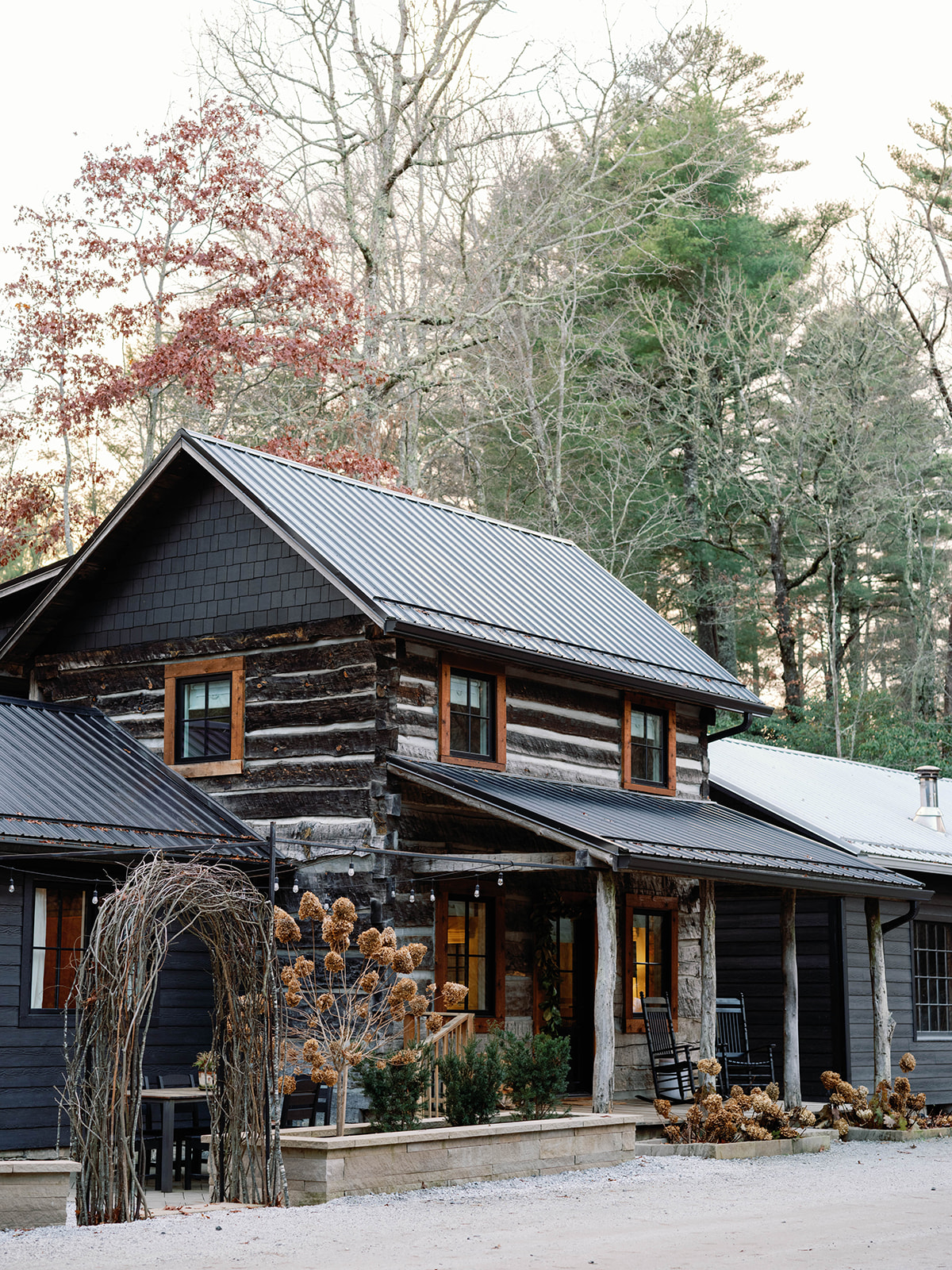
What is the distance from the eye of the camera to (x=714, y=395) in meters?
33.7

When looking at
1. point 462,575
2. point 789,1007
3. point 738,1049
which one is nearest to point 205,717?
point 462,575

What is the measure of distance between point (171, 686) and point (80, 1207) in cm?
715

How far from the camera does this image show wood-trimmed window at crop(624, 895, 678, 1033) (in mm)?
16703

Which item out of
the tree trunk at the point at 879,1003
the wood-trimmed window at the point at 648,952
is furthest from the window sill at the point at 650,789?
the tree trunk at the point at 879,1003

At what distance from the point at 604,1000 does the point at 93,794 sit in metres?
4.71

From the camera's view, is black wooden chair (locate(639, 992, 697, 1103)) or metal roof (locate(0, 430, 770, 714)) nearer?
metal roof (locate(0, 430, 770, 714))

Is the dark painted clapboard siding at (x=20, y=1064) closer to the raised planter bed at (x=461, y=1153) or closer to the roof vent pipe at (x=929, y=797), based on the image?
the raised planter bed at (x=461, y=1153)

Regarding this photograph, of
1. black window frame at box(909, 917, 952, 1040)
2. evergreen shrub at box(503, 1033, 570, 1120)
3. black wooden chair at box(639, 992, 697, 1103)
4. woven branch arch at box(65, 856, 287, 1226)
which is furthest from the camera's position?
black window frame at box(909, 917, 952, 1040)

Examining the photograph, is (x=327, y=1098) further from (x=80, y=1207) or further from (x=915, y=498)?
(x=915, y=498)

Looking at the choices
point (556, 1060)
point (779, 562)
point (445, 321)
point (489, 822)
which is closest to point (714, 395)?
point (779, 562)

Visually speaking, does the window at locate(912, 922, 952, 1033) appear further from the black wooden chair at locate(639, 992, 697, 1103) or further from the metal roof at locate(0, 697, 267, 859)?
the metal roof at locate(0, 697, 267, 859)

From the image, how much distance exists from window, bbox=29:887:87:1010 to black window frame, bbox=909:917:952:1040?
1112 centimetres

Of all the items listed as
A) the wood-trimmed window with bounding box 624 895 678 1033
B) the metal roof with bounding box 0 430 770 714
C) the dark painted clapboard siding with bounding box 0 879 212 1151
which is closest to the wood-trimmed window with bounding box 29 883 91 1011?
the dark painted clapboard siding with bounding box 0 879 212 1151

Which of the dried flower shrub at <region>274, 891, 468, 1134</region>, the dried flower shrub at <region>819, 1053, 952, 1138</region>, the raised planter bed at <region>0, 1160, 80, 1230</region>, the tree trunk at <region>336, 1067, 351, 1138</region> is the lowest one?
the dried flower shrub at <region>819, 1053, 952, 1138</region>
